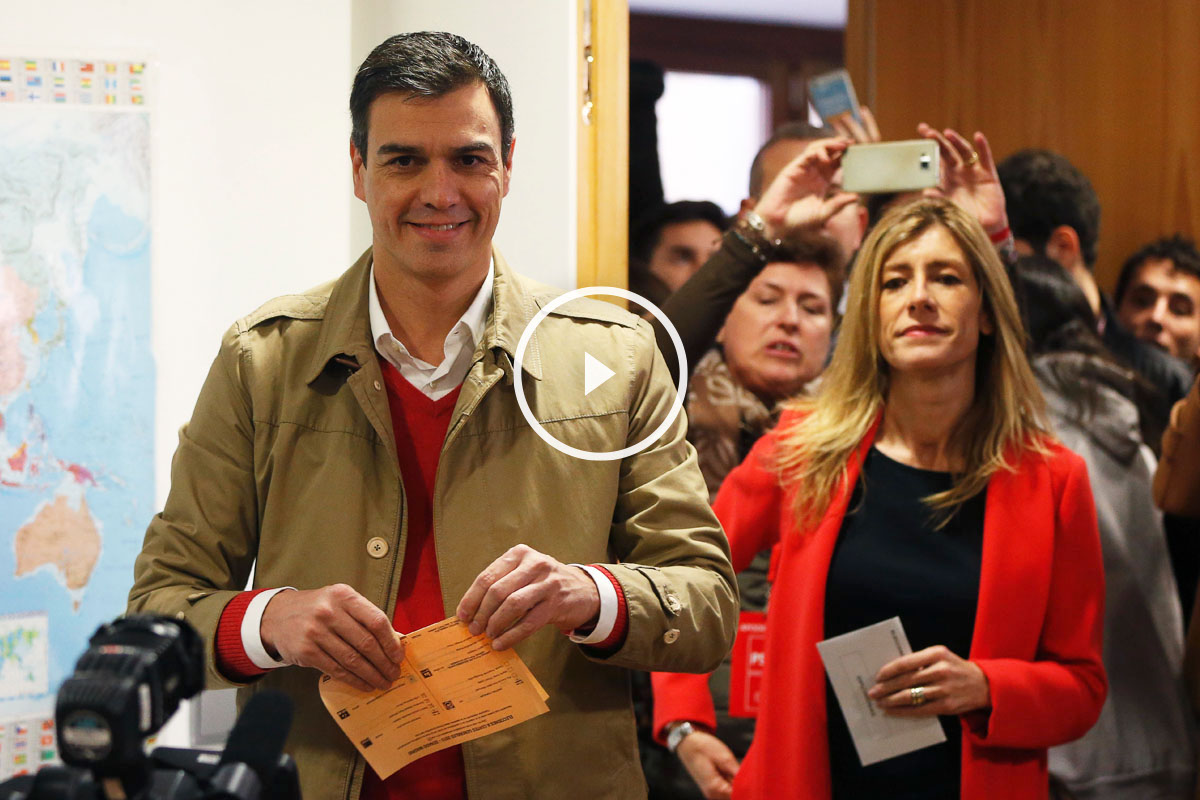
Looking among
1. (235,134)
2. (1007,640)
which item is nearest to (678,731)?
(1007,640)

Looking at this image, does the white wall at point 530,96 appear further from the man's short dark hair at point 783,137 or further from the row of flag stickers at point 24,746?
the row of flag stickers at point 24,746

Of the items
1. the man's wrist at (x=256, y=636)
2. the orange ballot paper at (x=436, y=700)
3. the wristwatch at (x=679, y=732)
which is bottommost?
the wristwatch at (x=679, y=732)

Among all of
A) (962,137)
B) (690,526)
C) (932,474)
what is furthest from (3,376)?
(962,137)

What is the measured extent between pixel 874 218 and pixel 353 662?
5.41ft

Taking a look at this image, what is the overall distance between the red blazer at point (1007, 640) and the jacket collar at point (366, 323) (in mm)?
853

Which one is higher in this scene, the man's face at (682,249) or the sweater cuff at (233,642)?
the man's face at (682,249)

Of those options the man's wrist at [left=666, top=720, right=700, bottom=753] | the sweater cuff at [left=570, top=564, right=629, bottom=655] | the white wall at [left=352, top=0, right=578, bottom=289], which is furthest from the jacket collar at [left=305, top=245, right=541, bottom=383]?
the man's wrist at [left=666, top=720, right=700, bottom=753]

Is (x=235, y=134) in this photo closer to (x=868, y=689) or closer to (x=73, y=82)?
(x=73, y=82)

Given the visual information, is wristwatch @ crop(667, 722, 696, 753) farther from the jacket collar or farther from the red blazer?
the jacket collar

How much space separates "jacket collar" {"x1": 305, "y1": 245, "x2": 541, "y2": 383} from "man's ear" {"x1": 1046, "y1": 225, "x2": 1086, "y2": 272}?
163 cm

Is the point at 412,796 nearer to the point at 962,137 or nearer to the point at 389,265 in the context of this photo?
the point at 389,265
